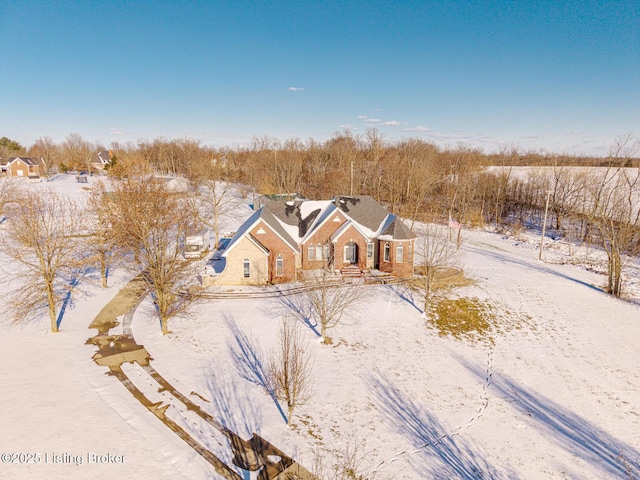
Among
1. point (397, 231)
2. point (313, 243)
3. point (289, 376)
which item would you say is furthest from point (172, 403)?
point (397, 231)

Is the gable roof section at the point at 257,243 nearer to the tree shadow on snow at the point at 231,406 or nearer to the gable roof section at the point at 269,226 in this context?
the gable roof section at the point at 269,226

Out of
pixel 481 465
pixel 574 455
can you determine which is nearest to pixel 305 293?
pixel 481 465

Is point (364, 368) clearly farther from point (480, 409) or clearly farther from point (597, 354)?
point (597, 354)

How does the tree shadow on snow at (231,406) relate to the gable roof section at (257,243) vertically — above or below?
below

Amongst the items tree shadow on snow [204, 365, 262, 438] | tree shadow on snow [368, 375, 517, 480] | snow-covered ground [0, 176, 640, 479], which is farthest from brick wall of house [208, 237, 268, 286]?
tree shadow on snow [368, 375, 517, 480]

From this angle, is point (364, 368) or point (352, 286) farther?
point (352, 286)

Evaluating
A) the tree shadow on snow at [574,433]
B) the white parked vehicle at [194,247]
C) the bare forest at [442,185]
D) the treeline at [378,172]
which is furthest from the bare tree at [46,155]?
the tree shadow on snow at [574,433]
